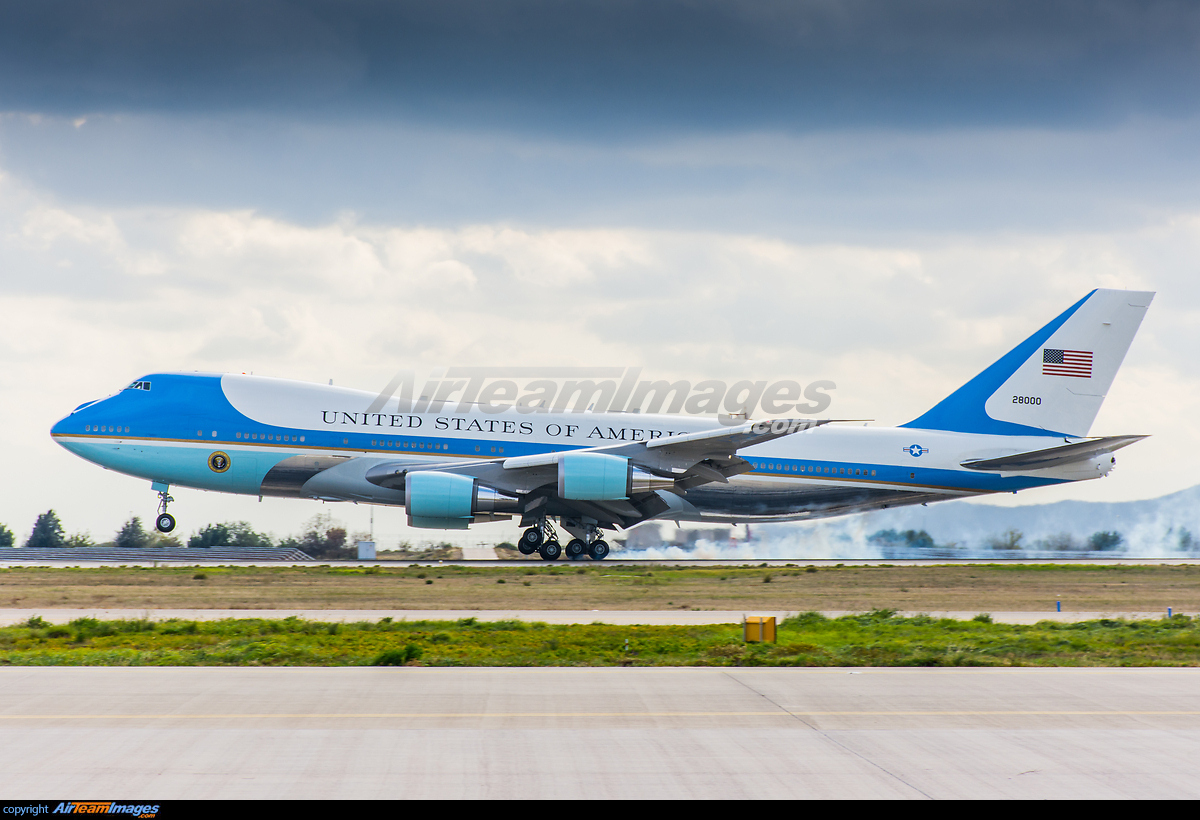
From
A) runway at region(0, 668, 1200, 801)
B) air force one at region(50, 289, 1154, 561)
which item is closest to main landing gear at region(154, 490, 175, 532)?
air force one at region(50, 289, 1154, 561)

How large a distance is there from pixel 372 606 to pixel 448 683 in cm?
1017

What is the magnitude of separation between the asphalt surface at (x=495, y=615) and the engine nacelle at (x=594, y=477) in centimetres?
1244

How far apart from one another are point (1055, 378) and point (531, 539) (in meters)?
22.6

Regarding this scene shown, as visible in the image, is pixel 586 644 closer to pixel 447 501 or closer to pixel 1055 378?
pixel 447 501

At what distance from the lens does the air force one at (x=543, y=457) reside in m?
34.8

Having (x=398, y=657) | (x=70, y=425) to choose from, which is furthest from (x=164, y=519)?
(x=398, y=657)

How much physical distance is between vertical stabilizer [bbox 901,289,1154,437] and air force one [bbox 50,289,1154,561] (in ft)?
0.78

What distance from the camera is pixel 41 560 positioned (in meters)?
36.5

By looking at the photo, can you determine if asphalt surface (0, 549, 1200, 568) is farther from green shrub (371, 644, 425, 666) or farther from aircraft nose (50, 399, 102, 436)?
green shrub (371, 644, 425, 666)

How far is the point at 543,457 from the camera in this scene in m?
34.9

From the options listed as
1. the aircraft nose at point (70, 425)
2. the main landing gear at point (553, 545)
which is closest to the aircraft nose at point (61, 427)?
the aircraft nose at point (70, 425)

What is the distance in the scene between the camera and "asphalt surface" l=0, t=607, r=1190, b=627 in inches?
778

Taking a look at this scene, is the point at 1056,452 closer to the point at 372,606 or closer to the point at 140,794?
the point at 372,606
